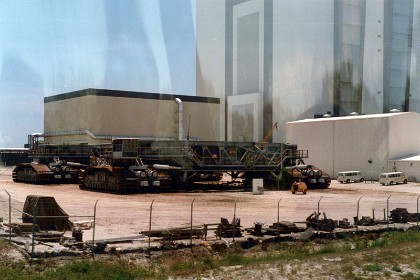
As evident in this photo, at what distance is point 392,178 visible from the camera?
4534 centimetres

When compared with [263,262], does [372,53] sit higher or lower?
higher

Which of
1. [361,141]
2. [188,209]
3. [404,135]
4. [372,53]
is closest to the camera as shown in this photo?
[188,209]

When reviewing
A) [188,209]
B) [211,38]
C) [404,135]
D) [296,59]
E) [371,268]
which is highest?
[211,38]

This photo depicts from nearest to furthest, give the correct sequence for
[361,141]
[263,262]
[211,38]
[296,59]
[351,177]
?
1. [263,262]
2. [351,177]
3. [361,141]
4. [211,38]
5. [296,59]

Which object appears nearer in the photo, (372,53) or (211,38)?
(211,38)

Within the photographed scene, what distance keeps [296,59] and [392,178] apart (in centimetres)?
1705

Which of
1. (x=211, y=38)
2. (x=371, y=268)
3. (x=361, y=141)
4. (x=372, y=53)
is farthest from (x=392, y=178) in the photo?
(x=371, y=268)

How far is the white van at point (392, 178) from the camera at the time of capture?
45.3m

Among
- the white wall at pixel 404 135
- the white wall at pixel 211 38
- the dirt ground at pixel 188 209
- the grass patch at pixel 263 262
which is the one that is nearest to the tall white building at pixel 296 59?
the white wall at pixel 211 38

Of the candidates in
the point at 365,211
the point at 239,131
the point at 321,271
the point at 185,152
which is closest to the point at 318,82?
the point at 239,131

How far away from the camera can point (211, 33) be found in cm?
5241

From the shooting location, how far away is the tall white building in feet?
181

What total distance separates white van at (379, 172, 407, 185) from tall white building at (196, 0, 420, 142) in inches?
595

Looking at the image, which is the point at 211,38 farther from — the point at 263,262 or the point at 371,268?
the point at 371,268
